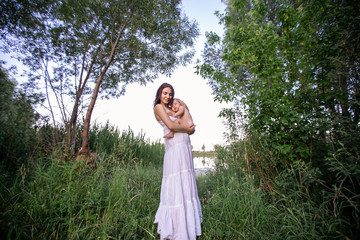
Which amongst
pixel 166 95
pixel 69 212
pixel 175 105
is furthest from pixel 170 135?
pixel 69 212

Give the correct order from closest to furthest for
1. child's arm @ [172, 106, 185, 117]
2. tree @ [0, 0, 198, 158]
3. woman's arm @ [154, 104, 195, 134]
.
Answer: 1. woman's arm @ [154, 104, 195, 134]
2. child's arm @ [172, 106, 185, 117]
3. tree @ [0, 0, 198, 158]

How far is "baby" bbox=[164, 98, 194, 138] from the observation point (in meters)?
2.46

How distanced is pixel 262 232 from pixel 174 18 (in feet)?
22.4

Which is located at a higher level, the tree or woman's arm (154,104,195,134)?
the tree

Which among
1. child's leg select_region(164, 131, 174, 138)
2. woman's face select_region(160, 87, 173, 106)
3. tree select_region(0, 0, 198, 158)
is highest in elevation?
tree select_region(0, 0, 198, 158)

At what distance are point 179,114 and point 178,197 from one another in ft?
3.74

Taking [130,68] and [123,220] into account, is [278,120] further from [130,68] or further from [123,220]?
[130,68]

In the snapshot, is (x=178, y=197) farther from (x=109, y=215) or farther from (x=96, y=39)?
(x=96, y=39)

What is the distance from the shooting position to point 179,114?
259cm

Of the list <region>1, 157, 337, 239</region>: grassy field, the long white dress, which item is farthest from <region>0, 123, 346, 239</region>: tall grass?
the long white dress

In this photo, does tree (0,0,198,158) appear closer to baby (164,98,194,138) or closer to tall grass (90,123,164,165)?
tall grass (90,123,164,165)

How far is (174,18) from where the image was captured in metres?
6.43

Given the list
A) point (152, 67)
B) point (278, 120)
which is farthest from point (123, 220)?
point (152, 67)

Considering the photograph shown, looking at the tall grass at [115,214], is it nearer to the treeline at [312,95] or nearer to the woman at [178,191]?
the treeline at [312,95]
